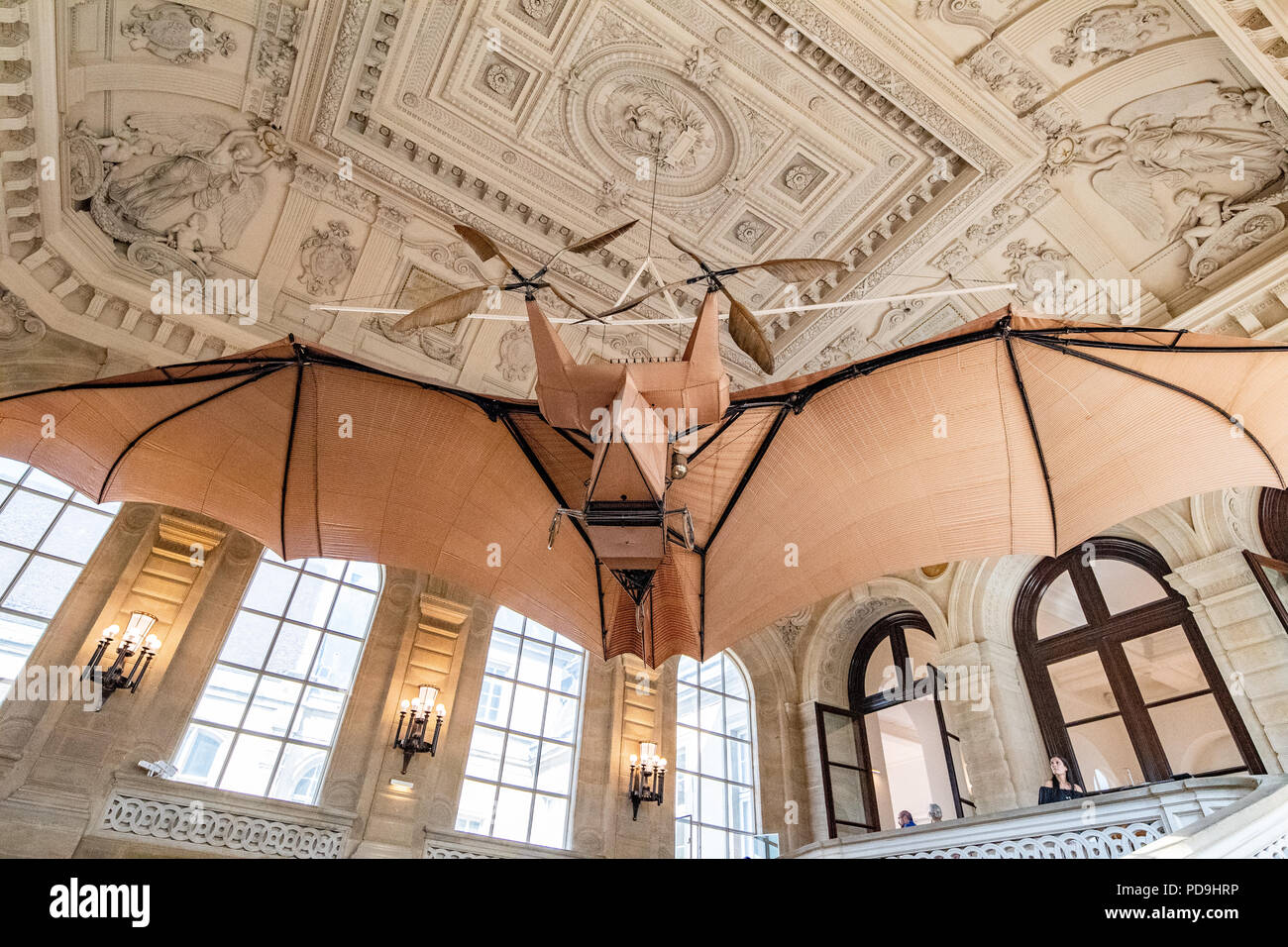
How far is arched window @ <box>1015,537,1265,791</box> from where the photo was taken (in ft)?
19.4

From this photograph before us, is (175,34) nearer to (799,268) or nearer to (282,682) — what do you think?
(282,682)

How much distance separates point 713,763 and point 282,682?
4603 millimetres

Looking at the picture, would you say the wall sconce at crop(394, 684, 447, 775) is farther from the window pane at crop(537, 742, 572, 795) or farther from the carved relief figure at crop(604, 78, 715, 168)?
the carved relief figure at crop(604, 78, 715, 168)

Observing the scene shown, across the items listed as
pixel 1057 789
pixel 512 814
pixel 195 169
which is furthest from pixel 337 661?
pixel 1057 789

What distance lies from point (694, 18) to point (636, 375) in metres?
4.15

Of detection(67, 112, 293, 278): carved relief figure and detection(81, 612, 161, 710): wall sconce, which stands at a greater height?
detection(67, 112, 293, 278): carved relief figure

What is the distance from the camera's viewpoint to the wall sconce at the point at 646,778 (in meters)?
6.84

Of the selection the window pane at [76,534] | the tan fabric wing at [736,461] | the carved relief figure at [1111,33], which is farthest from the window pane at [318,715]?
the carved relief figure at [1111,33]

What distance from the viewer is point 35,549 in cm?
548

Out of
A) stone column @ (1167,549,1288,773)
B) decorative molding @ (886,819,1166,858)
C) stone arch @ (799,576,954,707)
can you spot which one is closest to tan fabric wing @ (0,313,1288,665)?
decorative molding @ (886,819,1166,858)

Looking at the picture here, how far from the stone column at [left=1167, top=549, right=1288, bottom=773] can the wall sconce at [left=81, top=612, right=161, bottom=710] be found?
844 cm

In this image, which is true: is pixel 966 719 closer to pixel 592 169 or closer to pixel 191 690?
pixel 592 169

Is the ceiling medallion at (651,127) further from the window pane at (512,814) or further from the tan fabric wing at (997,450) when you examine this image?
the window pane at (512,814)

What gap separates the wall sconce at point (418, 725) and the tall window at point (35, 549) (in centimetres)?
273
